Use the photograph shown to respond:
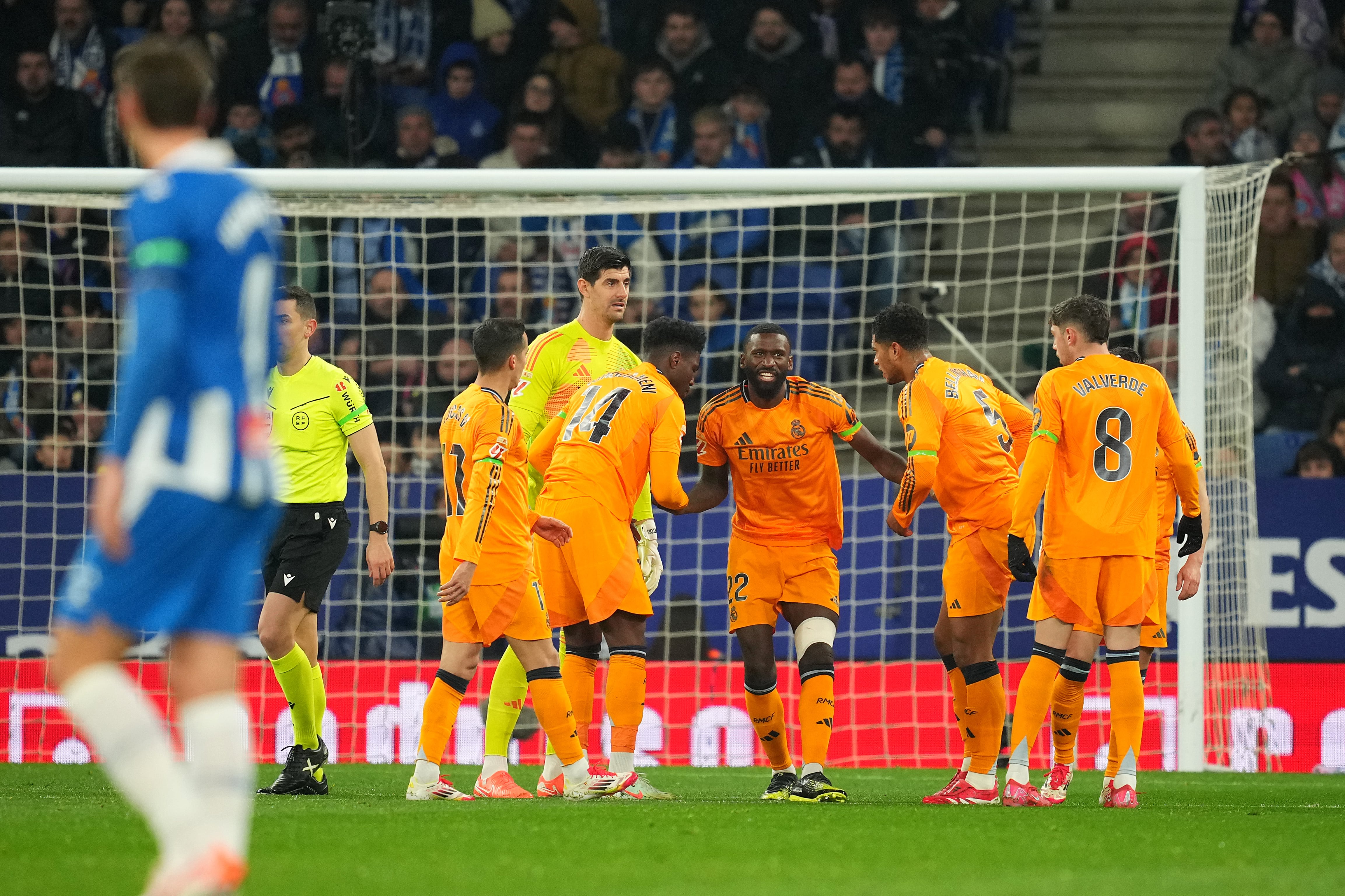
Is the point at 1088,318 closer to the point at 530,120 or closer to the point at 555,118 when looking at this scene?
the point at 530,120

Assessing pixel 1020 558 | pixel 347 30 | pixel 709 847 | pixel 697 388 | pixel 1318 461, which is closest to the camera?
pixel 709 847

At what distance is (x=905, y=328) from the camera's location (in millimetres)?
7211

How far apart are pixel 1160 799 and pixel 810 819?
7.41 feet

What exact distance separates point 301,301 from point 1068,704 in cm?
387

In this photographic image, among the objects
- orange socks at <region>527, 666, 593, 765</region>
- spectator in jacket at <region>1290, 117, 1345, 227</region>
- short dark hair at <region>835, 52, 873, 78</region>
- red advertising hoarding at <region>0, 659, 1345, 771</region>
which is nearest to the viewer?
orange socks at <region>527, 666, 593, 765</region>

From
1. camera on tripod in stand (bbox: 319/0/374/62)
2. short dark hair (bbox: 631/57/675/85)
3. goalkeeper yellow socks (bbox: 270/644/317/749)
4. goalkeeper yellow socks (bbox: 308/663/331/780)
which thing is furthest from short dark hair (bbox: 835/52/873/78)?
goalkeeper yellow socks (bbox: 270/644/317/749)

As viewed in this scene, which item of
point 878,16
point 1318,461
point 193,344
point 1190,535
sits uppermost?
point 878,16

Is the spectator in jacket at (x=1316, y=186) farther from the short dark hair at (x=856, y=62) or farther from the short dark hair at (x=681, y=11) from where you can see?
the short dark hair at (x=681, y=11)

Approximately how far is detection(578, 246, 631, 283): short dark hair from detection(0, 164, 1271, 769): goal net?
4.97 feet

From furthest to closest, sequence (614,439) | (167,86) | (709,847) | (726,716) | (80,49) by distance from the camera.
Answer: (80,49) → (726,716) → (614,439) → (709,847) → (167,86)

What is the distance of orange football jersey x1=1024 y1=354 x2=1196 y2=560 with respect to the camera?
6.61 metres

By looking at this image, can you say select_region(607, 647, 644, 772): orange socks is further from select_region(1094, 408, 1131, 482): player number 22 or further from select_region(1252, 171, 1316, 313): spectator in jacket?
select_region(1252, 171, 1316, 313): spectator in jacket

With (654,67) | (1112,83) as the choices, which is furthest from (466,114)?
(1112,83)

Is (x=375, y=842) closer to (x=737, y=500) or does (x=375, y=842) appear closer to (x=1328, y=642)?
(x=737, y=500)
